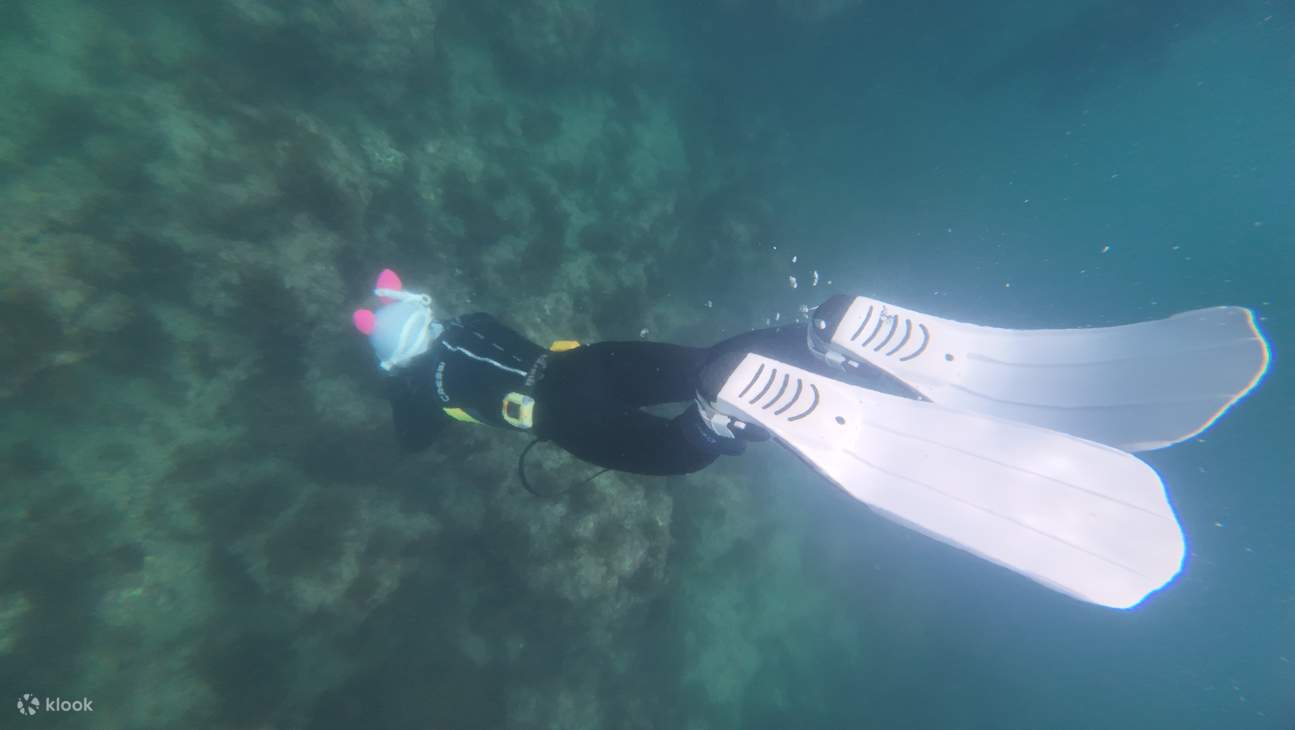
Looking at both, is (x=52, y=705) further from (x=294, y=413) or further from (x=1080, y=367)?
(x=1080, y=367)

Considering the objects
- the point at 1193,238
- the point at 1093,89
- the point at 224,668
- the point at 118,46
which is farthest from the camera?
the point at 1193,238

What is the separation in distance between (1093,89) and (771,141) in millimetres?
11180

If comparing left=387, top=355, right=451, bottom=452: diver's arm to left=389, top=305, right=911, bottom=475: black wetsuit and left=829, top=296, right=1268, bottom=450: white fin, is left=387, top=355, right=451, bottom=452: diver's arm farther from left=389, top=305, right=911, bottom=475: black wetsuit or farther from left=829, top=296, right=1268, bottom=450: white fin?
left=829, top=296, right=1268, bottom=450: white fin

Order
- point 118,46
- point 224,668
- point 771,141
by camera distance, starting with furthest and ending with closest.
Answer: point 771,141 < point 118,46 < point 224,668

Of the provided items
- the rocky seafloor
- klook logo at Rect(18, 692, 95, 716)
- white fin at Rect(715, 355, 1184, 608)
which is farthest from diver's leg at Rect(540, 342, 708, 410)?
klook logo at Rect(18, 692, 95, 716)

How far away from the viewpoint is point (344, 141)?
18.8 ft

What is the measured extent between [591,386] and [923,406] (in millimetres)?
1986

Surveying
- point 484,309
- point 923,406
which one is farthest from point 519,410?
point 484,309

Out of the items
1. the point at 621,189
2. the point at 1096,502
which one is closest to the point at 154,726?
the point at 1096,502

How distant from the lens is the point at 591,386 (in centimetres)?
332

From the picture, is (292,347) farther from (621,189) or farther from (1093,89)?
(1093,89)

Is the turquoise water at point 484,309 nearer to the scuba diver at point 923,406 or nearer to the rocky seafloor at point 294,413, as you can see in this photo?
the rocky seafloor at point 294,413

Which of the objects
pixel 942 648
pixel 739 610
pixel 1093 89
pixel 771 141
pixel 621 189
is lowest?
pixel 942 648

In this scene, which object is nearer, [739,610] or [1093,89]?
[739,610]
